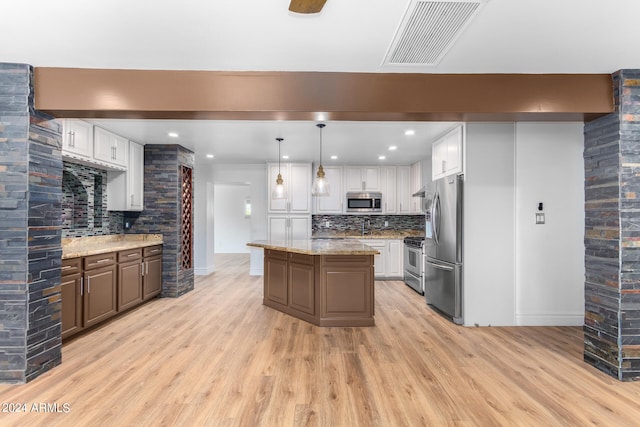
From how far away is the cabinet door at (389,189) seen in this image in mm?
6609

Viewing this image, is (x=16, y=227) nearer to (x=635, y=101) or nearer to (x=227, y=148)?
(x=227, y=148)

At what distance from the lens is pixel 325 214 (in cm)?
682

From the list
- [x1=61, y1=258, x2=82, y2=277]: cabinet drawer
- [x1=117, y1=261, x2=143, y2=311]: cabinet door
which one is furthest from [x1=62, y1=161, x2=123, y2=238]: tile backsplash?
[x1=61, y1=258, x2=82, y2=277]: cabinet drawer

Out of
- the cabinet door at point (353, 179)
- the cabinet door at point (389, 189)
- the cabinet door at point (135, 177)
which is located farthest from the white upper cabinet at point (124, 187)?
the cabinet door at point (389, 189)

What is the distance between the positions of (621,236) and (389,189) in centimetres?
427

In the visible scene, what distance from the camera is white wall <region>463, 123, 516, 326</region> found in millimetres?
3736

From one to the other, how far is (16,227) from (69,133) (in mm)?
1497

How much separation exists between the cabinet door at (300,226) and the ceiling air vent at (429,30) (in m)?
4.31

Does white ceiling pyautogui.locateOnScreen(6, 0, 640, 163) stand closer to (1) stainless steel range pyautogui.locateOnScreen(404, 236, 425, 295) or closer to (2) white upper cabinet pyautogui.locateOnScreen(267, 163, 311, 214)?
(1) stainless steel range pyautogui.locateOnScreen(404, 236, 425, 295)

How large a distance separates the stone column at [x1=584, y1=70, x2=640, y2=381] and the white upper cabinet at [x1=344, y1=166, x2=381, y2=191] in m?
4.15

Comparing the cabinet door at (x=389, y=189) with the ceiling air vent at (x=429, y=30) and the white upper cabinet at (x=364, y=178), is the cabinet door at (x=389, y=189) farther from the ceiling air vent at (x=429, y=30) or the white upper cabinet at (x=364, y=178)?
the ceiling air vent at (x=429, y=30)

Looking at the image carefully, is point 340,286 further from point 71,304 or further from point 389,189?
point 389,189

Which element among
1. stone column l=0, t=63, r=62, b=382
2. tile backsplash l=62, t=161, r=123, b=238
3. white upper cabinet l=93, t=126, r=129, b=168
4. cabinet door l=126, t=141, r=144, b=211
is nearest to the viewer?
stone column l=0, t=63, r=62, b=382

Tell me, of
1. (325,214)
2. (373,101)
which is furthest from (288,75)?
(325,214)
